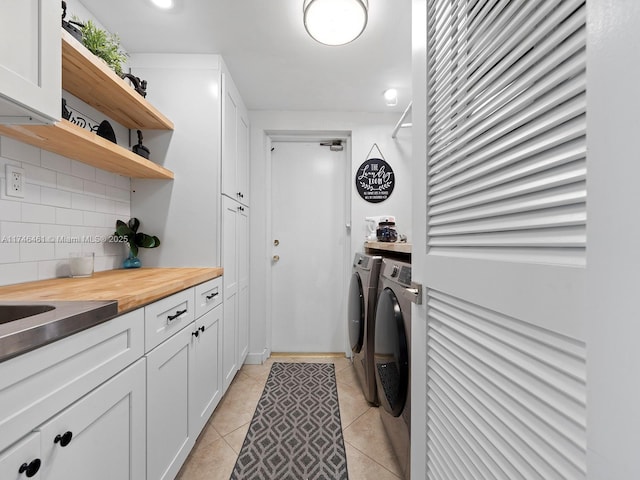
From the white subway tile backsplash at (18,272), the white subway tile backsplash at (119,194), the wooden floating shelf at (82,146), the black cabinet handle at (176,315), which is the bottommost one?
the black cabinet handle at (176,315)

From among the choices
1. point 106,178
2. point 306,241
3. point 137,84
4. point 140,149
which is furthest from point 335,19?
point 306,241

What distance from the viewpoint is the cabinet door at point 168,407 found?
1086 mm

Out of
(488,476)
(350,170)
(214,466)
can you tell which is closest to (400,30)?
(350,170)

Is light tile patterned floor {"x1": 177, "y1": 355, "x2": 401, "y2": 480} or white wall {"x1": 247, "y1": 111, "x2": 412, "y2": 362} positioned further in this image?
white wall {"x1": 247, "y1": 111, "x2": 412, "y2": 362}

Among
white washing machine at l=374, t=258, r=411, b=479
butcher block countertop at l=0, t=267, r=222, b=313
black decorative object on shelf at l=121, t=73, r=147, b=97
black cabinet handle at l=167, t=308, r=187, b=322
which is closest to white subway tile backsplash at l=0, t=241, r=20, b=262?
butcher block countertop at l=0, t=267, r=222, b=313

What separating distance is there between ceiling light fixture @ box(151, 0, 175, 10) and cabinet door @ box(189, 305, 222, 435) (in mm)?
1620

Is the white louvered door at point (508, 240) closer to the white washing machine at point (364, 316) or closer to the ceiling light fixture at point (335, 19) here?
the ceiling light fixture at point (335, 19)

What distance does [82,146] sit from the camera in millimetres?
1272

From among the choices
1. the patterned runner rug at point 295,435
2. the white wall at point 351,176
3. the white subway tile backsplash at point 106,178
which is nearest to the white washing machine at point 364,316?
the patterned runner rug at point 295,435

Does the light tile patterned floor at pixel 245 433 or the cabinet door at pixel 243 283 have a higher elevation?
the cabinet door at pixel 243 283

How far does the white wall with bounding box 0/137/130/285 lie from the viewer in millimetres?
1183

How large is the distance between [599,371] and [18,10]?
1.46 m

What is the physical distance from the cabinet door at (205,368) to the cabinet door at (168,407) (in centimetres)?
7

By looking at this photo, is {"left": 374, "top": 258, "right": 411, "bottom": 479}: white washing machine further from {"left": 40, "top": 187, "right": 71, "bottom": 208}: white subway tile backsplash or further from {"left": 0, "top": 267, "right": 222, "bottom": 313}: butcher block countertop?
{"left": 40, "top": 187, "right": 71, "bottom": 208}: white subway tile backsplash
